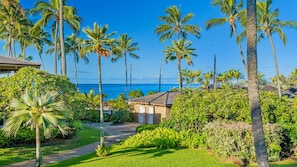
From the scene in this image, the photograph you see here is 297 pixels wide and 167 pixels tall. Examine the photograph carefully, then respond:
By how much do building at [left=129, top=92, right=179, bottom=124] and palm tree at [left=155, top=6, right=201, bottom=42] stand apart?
10.2 metres

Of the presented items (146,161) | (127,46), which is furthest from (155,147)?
(127,46)

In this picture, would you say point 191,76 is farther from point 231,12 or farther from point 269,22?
point 269,22

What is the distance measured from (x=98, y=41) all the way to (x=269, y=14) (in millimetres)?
20581

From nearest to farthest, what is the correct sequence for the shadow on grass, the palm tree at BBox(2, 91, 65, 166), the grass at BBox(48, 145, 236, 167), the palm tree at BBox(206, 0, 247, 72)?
the palm tree at BBox(2, 91, 65, 166) → the grass at BBox(48, 145, 236, 167) → the shadow on grass → the palm tree at BBox(206, 0, 247, 72)

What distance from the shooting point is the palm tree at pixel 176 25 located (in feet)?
112

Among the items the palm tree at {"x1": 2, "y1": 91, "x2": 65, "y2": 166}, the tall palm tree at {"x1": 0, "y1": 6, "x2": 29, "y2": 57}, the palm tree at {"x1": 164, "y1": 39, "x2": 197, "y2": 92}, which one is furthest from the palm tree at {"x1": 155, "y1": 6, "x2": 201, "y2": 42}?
the palm tree at {"x1": 2, "y1": 91, "x2": 65, "y2": 166}

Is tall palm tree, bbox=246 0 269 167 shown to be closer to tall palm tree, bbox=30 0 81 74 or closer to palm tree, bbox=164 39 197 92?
tall palm tree, bbox=30 0 81 74

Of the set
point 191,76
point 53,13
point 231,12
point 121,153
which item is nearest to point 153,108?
point 231,12

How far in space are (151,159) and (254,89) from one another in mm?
7822

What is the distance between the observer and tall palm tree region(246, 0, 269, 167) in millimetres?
5750

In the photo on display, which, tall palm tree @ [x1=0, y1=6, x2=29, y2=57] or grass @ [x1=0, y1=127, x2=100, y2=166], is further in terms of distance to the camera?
tall palm tree @ [x1=0, y1=6, x2=29, y2=57]

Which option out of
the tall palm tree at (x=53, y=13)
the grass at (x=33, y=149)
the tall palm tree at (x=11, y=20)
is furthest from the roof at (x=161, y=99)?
the tall palm tree at (x=11, y=20)

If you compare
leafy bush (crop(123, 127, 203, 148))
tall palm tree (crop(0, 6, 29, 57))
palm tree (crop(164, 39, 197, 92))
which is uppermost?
tall palm tree (crop(0, 6, 29, 57))

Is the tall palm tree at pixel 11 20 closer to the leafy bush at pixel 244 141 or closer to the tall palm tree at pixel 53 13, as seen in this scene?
the tall palm tree at pixel 53 13
